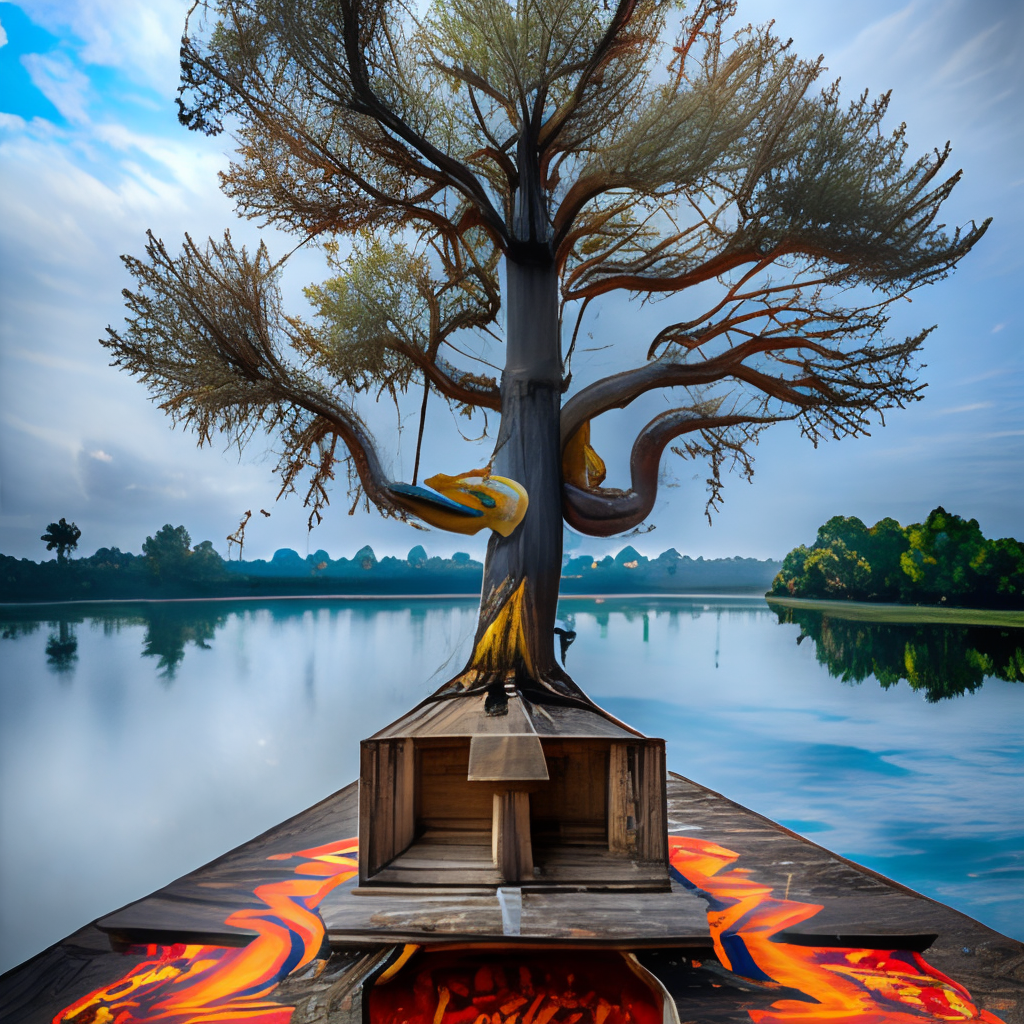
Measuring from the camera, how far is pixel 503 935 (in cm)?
241

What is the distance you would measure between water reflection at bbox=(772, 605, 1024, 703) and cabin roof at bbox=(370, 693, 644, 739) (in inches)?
141

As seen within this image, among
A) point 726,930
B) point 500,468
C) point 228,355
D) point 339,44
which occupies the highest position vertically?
point 339,44

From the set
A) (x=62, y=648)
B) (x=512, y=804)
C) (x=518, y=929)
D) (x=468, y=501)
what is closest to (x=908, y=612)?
(x=468, y=501)

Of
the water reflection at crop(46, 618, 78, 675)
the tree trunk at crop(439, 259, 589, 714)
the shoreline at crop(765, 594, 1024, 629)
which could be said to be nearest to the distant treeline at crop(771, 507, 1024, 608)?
the shoreline at crop(765, 594, 1024, 629)

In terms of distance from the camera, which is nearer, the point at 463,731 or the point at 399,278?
the point at 463,731

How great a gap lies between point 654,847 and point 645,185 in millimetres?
4206

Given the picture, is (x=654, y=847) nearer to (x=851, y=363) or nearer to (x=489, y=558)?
(x=489, y=558)

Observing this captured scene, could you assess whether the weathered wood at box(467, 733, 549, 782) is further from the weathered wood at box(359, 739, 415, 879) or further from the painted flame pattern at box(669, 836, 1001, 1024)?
the painted flame pattern at box(669, 836, 1001, 1024)

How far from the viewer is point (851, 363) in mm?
5492

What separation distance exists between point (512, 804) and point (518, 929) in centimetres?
49

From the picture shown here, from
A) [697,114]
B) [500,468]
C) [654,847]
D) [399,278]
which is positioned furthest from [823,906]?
[399,278]

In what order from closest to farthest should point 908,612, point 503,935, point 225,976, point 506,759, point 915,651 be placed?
point 503,935 → point 225,976 → point 506,759 → point 915,651 → point 908,612

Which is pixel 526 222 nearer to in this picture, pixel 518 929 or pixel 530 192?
pixel 530 192

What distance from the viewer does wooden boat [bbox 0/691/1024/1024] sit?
240 cm
